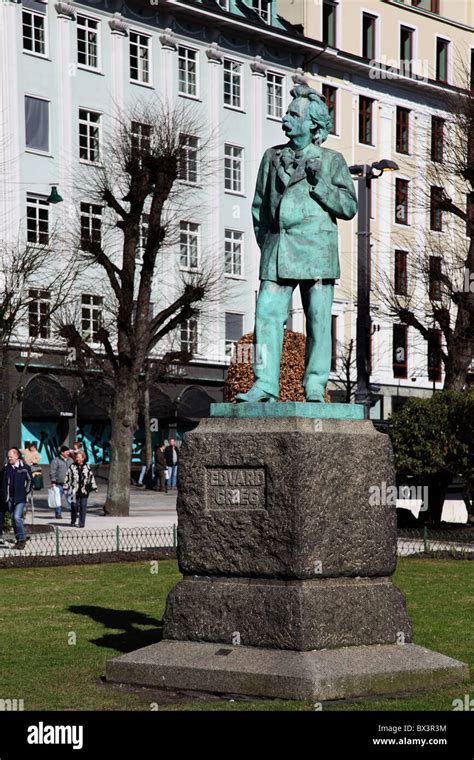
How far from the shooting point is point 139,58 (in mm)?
51031

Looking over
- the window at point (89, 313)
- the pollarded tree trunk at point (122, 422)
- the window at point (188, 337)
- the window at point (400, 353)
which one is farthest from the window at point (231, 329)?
the pollarded tree trunk at point (122, 422)

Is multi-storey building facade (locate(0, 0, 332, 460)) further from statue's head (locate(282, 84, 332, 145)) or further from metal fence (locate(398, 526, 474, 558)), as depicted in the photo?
statue's head (locate(282, 84, 332, 145))

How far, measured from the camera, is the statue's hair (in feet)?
36.2

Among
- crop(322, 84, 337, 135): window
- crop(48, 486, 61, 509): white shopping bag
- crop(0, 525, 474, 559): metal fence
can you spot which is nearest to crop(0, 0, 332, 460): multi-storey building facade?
crop(322, 84, 337, 135): window

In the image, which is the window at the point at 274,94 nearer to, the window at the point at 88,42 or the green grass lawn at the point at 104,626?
the window at the point at 88,42

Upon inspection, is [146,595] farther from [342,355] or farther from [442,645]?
[342,355]

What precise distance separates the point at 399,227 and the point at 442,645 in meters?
49.6

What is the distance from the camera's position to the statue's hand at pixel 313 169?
1083 centimetres

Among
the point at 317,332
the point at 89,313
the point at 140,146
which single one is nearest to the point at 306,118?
→ the point at 317,332

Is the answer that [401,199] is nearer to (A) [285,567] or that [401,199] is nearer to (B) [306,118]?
(B) [306,118]

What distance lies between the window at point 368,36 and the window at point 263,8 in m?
5.36

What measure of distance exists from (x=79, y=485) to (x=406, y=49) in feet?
121

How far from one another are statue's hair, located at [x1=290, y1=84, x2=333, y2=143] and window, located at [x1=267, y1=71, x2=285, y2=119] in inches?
1801
